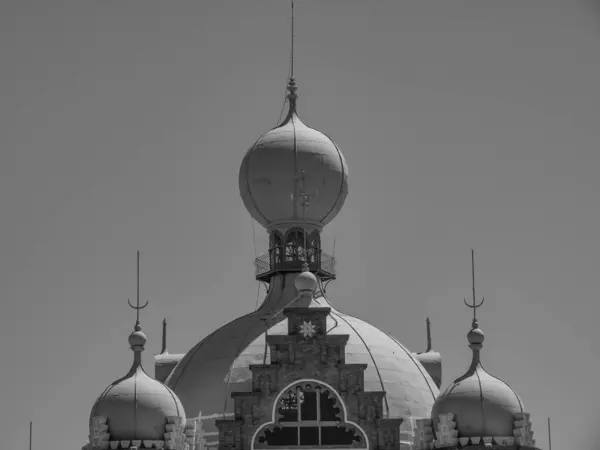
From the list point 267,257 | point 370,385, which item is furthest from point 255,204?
point 370,385

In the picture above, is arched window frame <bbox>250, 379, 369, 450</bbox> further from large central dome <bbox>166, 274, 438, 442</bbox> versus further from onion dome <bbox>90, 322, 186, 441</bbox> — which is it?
large central dome <bbox>166, 274, 438, 442</bbox>

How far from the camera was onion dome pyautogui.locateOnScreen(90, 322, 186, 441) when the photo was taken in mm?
106188

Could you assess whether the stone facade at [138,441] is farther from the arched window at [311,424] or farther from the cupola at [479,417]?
the cupola at [479,417]

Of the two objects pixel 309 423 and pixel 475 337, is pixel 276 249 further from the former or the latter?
pixel 309 423

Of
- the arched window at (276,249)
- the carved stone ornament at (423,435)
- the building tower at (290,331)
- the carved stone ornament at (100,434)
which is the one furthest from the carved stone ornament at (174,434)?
the arched window at (276,249)

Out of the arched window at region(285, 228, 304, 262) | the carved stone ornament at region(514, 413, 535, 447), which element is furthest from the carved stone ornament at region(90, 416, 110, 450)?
the carved stone ornament at region(514, 413, 535, 447)

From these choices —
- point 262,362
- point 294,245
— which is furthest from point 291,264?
point 262,362

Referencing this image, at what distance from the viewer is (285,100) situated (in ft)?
393

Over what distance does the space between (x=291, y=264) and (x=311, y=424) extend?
12.3 m

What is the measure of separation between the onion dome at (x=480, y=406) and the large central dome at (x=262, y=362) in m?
4.85

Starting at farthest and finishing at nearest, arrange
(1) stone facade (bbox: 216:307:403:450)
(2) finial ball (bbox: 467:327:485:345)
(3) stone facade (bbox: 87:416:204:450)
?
(2) finial ball (bbox: 467:327:485:345) → (1) stone facade (bbox: 216:307:403:450) → (3) stone facade (bbox: 87:416:204:450)

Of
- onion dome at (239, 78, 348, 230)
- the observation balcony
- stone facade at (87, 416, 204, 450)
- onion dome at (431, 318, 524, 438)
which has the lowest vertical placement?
stone facade at (87, 416, 204, 450)

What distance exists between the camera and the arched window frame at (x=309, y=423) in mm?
105938

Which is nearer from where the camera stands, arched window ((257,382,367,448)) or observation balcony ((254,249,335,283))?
arched window ((257,382,367,448))
